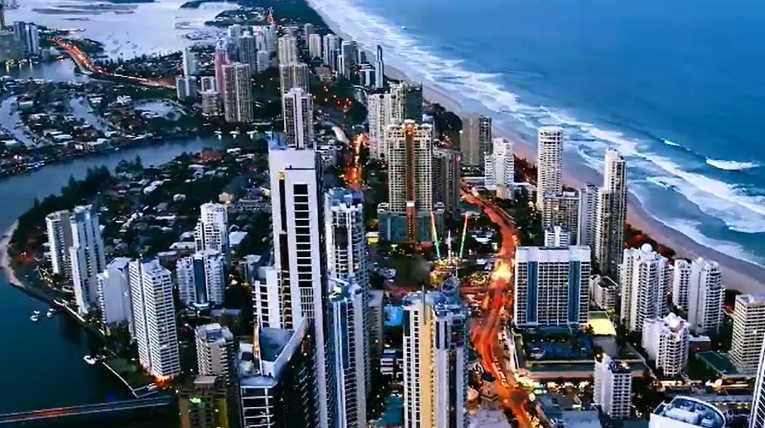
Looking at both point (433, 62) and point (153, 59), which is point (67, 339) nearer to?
point (433, 62)

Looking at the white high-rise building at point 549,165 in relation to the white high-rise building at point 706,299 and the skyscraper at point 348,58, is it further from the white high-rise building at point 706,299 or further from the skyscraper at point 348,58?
the skyscraper at point 348,58

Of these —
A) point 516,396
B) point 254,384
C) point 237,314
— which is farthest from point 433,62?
point 254,384

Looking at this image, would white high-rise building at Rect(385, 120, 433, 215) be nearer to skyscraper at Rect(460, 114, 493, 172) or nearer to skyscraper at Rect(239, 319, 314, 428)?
skyscraper at Rect(460, 114, 493, 172)

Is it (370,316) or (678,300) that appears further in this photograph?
(678,300)

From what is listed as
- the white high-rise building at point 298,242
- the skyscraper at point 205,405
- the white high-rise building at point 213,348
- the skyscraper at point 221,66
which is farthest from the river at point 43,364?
the skyscraper at point 221,66

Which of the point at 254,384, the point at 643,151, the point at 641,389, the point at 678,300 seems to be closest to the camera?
the point at 254,384
